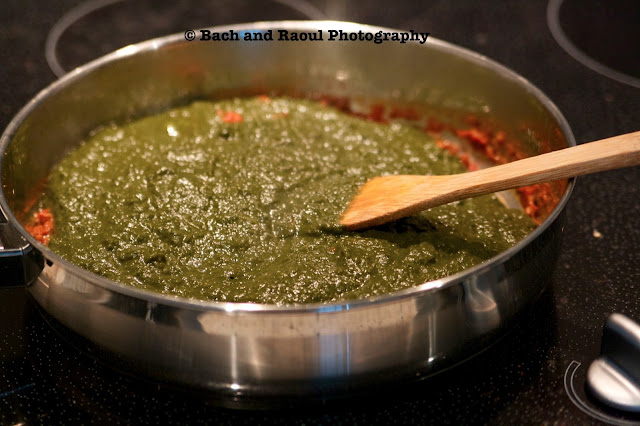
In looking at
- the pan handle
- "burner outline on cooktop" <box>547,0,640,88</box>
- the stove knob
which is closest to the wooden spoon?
the stove knob

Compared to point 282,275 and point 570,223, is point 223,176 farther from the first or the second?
point 570,223

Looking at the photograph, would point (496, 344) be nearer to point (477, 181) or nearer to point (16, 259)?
point (477, 181)

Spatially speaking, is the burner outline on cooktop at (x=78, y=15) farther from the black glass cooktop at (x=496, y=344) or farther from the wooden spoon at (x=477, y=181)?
the wooden spoon at (x=477, y=181)

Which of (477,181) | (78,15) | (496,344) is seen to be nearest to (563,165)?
(477,181)

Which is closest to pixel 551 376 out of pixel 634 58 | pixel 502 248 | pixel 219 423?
pixel 502 248

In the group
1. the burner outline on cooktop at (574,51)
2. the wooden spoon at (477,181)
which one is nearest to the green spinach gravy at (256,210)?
the wooden spoon at (477,181)

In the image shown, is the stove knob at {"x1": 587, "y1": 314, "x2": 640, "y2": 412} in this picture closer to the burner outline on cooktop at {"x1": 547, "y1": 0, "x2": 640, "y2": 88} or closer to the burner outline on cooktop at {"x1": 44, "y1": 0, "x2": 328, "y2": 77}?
the burner outline on cooktop at {"x1": 547, "y1": 0, "x2": 640, "y2": 88}
